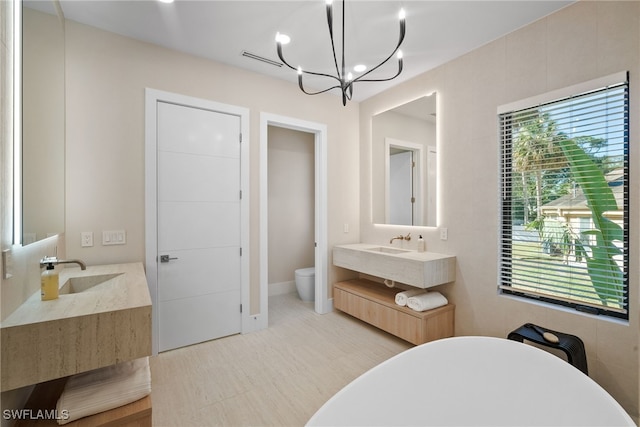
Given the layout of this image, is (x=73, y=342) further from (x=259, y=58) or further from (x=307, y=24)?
(x=259, y=58)

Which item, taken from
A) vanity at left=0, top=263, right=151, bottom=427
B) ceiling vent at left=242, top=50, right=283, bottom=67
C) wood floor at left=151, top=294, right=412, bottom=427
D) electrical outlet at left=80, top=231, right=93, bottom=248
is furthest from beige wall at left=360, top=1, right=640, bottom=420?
electrical outlet at left=80, top=231, right=93, bottom=248

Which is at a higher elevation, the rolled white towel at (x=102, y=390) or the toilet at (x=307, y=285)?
the rolled white towel at (x=102, y=390)

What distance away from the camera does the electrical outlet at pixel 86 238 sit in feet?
7.30

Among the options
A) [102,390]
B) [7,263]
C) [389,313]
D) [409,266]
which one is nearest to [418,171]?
[409,266]

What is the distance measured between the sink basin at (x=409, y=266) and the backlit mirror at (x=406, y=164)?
42 cm

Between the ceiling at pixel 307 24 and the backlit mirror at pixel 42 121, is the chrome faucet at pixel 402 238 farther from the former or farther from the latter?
the backlit mirror at pixel 42 121

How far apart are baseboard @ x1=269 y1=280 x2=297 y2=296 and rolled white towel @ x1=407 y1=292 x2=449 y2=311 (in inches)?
89.5

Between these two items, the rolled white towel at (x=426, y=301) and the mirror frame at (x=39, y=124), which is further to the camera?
the rolled white towel at (x=426, y=301)

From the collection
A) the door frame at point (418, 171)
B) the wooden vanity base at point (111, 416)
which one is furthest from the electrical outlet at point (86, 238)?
the door frame at point (418, 171)

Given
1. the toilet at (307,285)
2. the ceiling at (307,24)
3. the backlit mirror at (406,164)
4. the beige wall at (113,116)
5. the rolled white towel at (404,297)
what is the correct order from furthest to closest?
the toilet at (307,285) → the backlit mirror at (406,164) → the rolled white towel at (404,297) → the beige wall at (113,116) → the ceiling at (307,24)

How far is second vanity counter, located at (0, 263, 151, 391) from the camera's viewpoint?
1.04 meters

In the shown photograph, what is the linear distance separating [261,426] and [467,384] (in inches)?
47.6

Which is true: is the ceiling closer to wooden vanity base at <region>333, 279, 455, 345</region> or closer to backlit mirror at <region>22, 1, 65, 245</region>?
backlit mirror at <region>22, 1, 65, 245</region>

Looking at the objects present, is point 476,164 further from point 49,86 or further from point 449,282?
point 49,86
